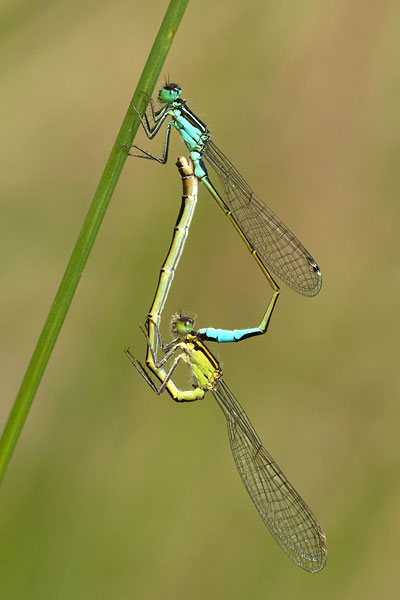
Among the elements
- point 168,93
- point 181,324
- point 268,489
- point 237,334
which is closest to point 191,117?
point 168,93

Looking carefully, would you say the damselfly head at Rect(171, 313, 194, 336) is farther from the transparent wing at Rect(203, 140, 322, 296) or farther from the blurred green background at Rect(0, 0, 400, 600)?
the transparent wing at Rect(203, 140, 322, 296)

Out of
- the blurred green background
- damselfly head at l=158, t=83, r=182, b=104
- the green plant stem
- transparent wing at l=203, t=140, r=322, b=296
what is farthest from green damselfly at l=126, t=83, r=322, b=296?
the green plant stem

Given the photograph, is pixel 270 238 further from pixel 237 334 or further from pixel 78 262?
pixel 78 262

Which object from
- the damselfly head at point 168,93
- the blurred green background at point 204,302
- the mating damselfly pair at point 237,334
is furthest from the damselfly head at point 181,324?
the damselfly head at point 168,93

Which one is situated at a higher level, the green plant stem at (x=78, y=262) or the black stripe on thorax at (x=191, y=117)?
the black stripe on thorax at (x=191, y=117)

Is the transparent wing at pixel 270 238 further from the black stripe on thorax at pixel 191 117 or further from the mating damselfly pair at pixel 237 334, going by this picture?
the black stripe on thorax at pixel 191 117
